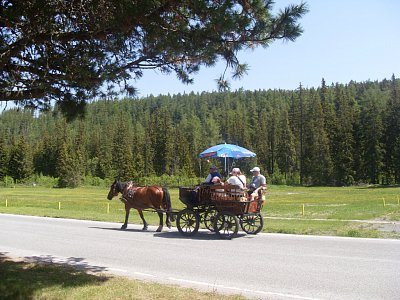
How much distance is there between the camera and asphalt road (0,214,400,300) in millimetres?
7355

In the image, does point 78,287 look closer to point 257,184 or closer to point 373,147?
point 257,184

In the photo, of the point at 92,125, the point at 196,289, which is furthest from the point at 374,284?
the point at 92,125

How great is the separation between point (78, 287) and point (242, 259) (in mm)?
4120

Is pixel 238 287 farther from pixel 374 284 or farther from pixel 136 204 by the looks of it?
pixel 136 204

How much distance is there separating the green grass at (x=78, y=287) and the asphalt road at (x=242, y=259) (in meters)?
0.72

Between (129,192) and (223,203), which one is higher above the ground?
(129,192)

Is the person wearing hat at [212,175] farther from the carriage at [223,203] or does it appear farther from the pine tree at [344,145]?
the pine tree at [344,145]

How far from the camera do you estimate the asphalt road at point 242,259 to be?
290 inches

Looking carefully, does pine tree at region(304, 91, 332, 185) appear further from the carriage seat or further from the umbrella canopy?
the carriage seat

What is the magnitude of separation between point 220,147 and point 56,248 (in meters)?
7.55

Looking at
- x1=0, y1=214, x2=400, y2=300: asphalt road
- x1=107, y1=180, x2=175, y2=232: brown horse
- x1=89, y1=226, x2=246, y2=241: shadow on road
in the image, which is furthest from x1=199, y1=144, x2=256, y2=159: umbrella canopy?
x1=0, y1=214, x2=400, y2=300: asphalt road

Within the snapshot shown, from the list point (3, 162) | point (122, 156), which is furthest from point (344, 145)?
point (3, 162)

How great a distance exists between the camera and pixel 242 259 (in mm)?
9906

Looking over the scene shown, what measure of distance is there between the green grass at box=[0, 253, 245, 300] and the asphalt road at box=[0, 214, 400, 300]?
72 cm
